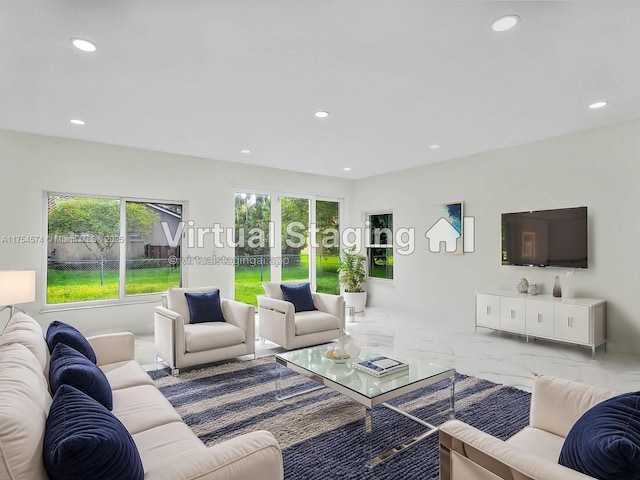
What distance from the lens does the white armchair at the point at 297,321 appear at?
13.7 feet

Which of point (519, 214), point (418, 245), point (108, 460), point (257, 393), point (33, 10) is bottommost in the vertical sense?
point (257, 393)

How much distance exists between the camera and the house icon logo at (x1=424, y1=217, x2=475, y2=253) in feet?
18.6

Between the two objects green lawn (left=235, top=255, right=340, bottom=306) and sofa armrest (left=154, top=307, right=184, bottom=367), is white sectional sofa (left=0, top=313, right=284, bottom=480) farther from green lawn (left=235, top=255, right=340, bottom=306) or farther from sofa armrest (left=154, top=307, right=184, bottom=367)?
green lawn (left=235, top=255, right=340, bottom=306)

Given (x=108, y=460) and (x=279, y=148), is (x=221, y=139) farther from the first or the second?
(x=108, y=460)

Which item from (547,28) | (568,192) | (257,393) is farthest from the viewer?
(568,192)

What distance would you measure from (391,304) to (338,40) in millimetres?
5228

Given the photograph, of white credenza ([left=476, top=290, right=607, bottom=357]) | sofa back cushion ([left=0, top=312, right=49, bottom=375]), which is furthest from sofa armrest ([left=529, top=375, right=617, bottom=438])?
white credenza ([left=476, top=290, right=607, bottom=357])

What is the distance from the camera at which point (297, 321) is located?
4242mm

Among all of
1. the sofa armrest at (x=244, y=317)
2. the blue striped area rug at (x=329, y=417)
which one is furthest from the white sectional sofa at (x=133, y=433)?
the sofa armrest at (x=244, y=317)

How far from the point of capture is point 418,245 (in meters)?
6.43

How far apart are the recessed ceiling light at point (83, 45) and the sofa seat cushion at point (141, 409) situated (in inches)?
88.2

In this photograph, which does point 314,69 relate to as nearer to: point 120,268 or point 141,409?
point 141,409

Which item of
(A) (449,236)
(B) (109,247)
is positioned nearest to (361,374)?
(A) (449,236)

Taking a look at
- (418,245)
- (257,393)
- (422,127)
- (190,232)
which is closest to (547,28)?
(422,127)
